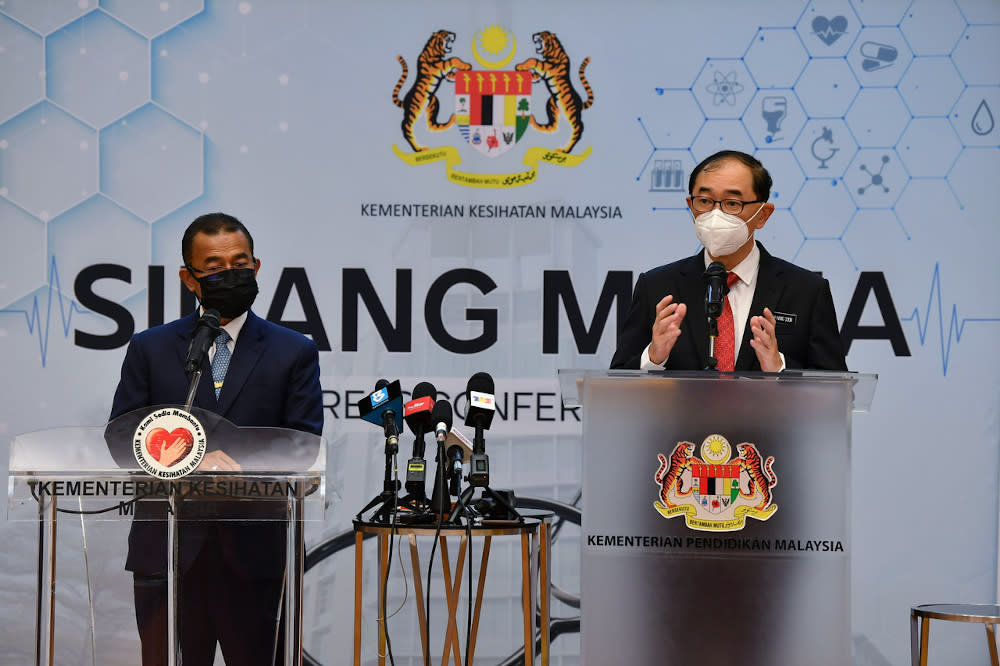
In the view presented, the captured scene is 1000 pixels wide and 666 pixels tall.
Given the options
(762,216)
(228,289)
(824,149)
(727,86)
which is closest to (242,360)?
(228,289)

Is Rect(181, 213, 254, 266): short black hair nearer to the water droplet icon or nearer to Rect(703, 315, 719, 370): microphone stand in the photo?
Rect(703, 315, 719, 370): microphone stand

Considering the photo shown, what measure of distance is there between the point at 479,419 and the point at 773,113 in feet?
7.77

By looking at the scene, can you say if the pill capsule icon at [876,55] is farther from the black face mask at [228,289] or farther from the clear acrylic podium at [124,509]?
the clear acrylic podium at [124,509]

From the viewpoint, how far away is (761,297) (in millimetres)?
3018

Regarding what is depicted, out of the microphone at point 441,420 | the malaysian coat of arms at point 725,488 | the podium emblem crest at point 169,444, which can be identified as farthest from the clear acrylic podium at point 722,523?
the podium emblem crest at point 169,444

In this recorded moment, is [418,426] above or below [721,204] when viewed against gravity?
below

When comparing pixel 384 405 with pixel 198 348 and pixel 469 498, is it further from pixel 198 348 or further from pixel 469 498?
Answer: pixel 198 348

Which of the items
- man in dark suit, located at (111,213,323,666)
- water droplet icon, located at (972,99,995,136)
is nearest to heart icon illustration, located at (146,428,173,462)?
man in dark suit, located at (111,213,323,666)

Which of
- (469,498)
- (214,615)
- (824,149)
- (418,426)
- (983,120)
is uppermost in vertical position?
(983,120)

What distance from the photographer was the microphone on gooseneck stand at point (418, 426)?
10.3ft

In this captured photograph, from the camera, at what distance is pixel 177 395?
11.0 feet

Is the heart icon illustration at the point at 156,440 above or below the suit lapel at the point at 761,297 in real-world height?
below

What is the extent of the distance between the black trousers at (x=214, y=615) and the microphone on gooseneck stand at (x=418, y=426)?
725 millimetres

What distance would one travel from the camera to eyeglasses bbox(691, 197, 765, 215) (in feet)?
9.95
